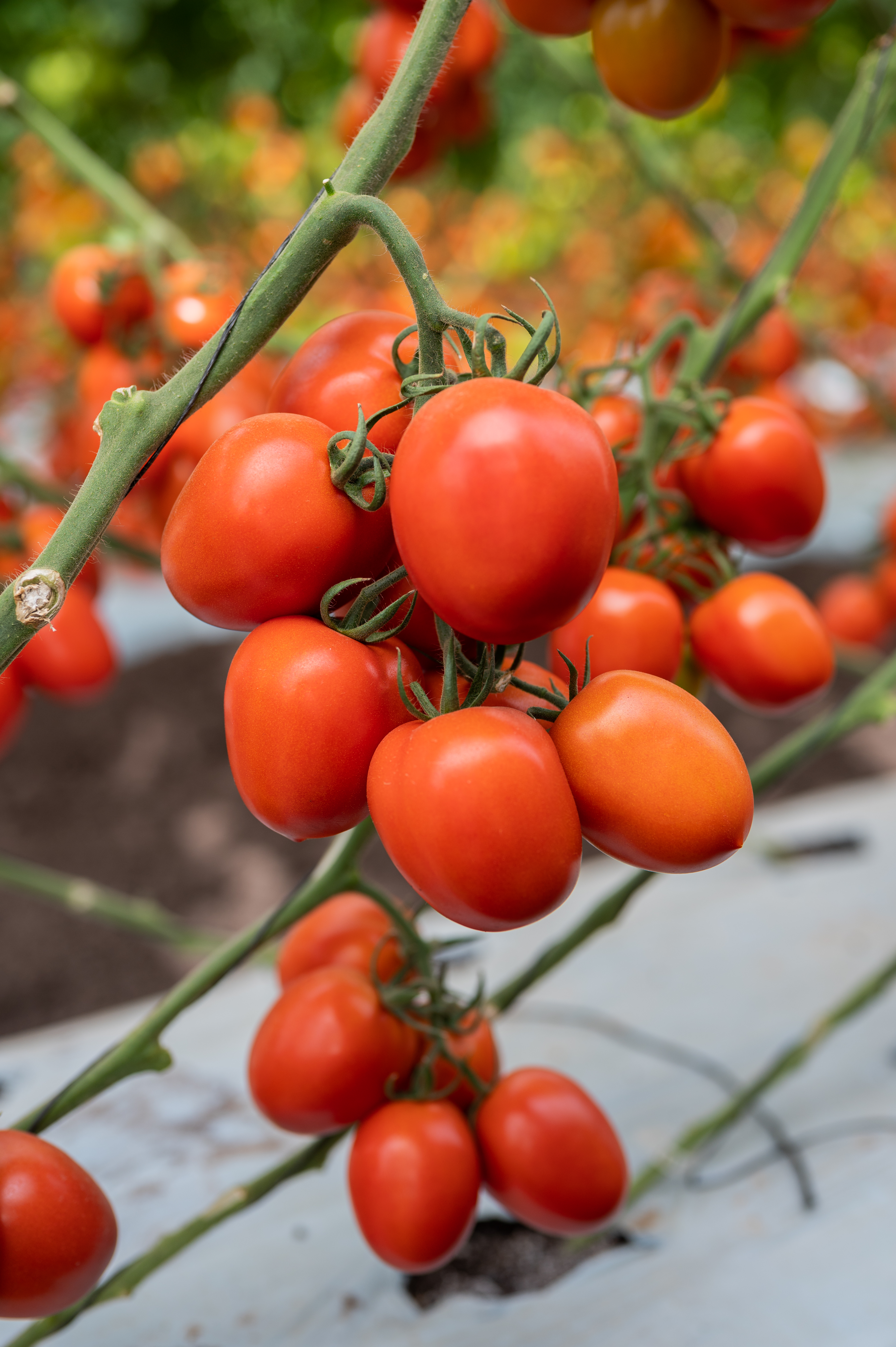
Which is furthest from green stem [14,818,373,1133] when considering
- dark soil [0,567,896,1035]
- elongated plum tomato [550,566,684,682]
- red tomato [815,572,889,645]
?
dark soil [0,567,896,1035]

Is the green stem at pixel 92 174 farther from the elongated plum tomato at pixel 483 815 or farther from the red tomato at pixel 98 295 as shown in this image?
the elongated plum tomato at pixel 483 815

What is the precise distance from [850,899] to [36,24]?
2.33 meters

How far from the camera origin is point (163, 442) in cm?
36

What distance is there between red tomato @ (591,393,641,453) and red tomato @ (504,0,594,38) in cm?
18

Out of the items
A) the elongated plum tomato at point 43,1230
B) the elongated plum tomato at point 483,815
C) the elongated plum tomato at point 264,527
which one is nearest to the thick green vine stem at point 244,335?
the elongated plum tomato at point 264,527

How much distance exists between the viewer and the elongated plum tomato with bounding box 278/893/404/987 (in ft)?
2.06

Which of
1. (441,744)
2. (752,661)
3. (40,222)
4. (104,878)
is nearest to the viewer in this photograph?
(441,744)

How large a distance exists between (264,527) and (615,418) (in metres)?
0.31

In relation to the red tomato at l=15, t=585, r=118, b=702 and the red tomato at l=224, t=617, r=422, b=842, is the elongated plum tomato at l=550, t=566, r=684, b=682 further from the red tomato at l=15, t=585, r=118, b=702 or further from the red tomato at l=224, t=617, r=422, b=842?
the red tomato at l=15, t=585, r=118, b=702

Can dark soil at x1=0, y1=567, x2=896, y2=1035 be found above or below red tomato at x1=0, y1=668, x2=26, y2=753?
below

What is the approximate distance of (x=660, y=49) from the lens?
493 millimetres

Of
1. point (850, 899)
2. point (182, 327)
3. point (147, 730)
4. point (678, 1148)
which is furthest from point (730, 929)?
point (147, 730)

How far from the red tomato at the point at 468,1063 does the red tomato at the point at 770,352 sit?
0.63 metres

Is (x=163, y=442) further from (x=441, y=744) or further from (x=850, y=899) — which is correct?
(x=850, y=899)
